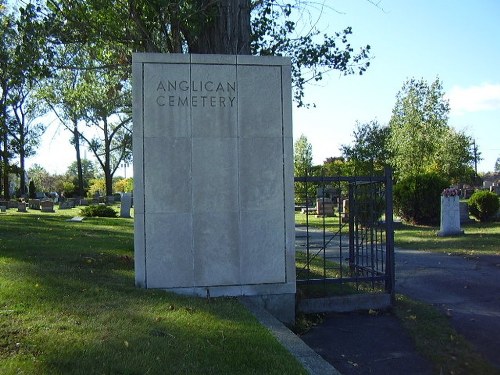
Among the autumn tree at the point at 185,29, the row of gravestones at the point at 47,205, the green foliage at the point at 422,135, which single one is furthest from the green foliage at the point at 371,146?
the autumn tree at the point at 185,29

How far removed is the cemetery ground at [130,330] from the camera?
396 centimetres

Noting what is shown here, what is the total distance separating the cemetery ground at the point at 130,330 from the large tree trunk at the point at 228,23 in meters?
4.13

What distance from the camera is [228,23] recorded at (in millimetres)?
9047

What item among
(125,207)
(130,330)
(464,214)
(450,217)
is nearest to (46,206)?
(125,207)

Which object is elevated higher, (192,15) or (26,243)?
(192,15)

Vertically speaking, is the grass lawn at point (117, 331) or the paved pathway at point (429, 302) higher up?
the grass lawn at point (117, 331)

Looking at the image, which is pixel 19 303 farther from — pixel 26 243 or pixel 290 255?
pixel 26 243

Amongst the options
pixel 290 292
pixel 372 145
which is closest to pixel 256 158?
pixel 290 292

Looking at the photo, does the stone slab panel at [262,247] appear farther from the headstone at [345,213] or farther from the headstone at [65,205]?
the headstone at [65,205]

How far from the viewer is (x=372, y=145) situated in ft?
162

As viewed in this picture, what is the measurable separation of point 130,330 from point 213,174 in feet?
8.68

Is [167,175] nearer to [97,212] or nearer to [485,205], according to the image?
[485,205]

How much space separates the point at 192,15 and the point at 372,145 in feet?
138

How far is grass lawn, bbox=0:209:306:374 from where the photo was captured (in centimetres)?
390
